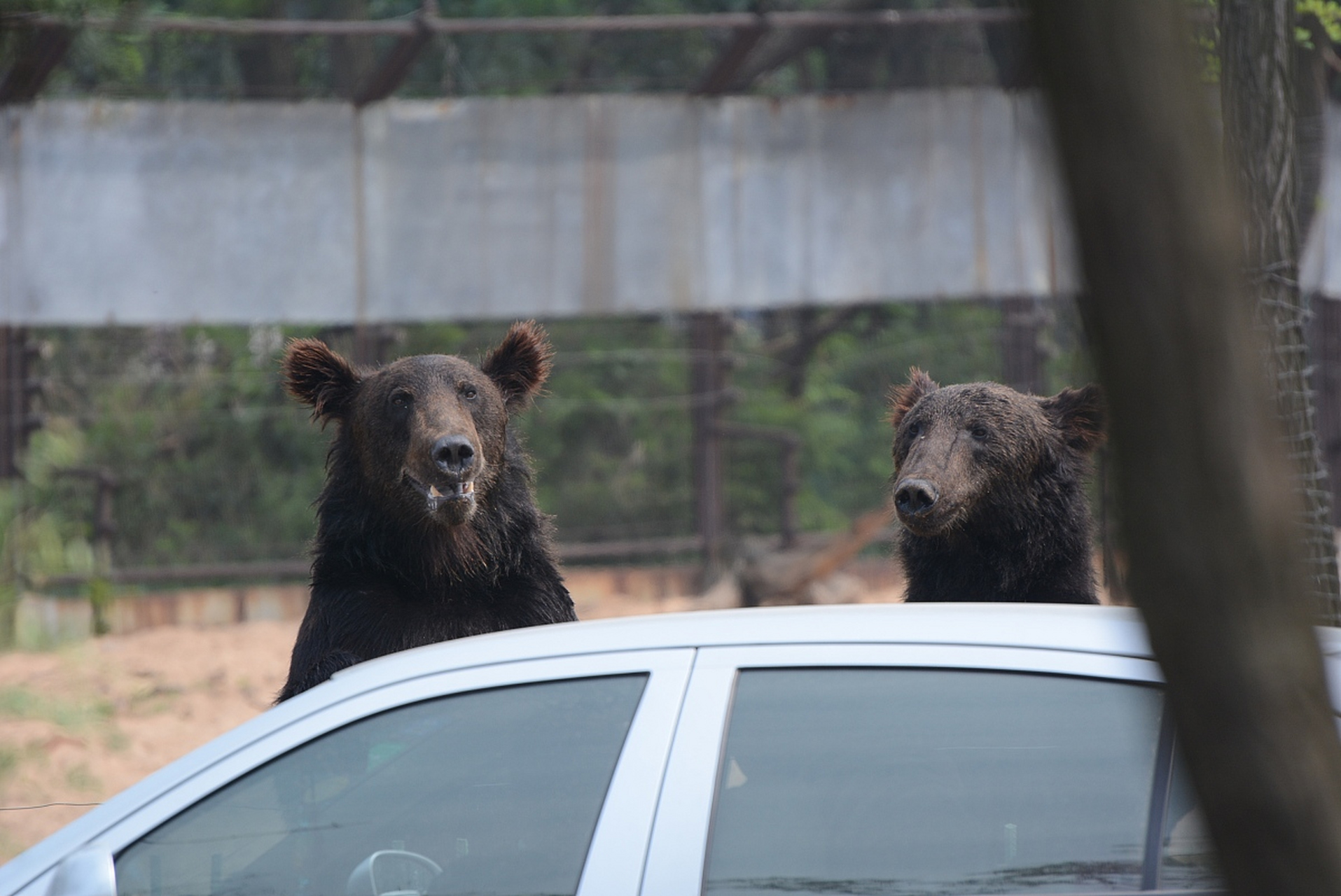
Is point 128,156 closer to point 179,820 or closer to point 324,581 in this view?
point 324,581

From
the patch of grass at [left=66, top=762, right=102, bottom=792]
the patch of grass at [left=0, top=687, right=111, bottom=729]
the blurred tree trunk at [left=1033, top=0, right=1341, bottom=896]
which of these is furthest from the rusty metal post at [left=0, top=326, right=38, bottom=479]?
the blurred tree trunk at [left=1033, top=0, right=1341, bottom=896]

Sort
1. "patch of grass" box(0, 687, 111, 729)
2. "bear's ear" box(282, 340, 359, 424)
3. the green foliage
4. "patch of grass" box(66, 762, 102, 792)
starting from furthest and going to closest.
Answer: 1. "patch of grass" box(0, 687, 111, 729)
2. "patch of grass" box(66, 762, 102, 792)
3. the green foliage
4. "bear's ear" box(282, 340, 359, 424)

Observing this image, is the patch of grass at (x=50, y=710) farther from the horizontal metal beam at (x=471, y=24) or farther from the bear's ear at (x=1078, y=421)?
the bear's ear at (x=1078, y=421)

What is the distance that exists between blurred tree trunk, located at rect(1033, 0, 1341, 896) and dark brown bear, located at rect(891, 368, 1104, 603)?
2959 mm

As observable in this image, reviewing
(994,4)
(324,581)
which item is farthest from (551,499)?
(324,581)

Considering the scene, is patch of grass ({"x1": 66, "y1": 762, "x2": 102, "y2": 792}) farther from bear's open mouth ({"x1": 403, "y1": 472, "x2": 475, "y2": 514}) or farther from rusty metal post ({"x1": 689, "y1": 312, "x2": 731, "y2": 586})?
rusty metal post ({"x1": 689, "y1": 312, "x2": 731, "y2": 586})

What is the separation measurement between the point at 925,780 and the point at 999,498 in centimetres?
221

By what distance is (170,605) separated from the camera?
10.8m

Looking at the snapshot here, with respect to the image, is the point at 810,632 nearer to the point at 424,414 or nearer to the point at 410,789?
the point at 410,789

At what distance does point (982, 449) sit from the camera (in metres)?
4.21

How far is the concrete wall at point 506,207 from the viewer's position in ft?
33.2

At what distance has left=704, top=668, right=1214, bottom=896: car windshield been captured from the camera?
2035 millimetres

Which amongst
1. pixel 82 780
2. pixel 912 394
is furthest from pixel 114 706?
pixel 912 394

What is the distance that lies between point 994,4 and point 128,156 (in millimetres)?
8280
